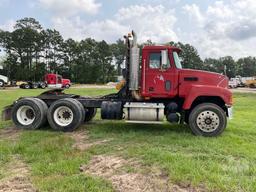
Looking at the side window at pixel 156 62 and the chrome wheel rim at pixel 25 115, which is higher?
the side window at pixel 156 62

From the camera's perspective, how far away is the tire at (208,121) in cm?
902

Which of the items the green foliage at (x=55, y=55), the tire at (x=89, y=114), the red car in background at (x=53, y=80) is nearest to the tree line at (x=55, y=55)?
the green foliage at (x=55, y=55)

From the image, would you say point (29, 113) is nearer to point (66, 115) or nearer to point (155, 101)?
point (66, 115)

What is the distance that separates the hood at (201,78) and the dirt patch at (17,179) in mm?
5064

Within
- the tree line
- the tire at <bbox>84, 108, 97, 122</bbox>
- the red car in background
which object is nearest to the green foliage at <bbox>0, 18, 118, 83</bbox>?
the tree line

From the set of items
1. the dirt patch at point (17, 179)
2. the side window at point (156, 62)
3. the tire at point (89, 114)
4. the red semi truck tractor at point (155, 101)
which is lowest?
the dirt patch at point (17, 179)

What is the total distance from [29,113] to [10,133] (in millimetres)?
1113

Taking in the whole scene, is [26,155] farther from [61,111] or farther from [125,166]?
[61,111]

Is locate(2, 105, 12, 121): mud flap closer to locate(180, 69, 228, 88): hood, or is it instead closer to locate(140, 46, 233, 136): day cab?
locate(140, 46, 233, 136): day cab

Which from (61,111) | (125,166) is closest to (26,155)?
(125,166)

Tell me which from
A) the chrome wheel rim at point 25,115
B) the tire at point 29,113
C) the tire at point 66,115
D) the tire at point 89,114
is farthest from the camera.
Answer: the tire at point 89,114

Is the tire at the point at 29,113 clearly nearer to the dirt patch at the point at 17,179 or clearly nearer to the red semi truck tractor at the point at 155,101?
the red semi truck tractor at the point at 155,101

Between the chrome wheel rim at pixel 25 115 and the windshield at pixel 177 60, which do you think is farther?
the chrome wheel rim at pixel 25 115

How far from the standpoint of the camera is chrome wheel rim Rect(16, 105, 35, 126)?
10398 millimetres
